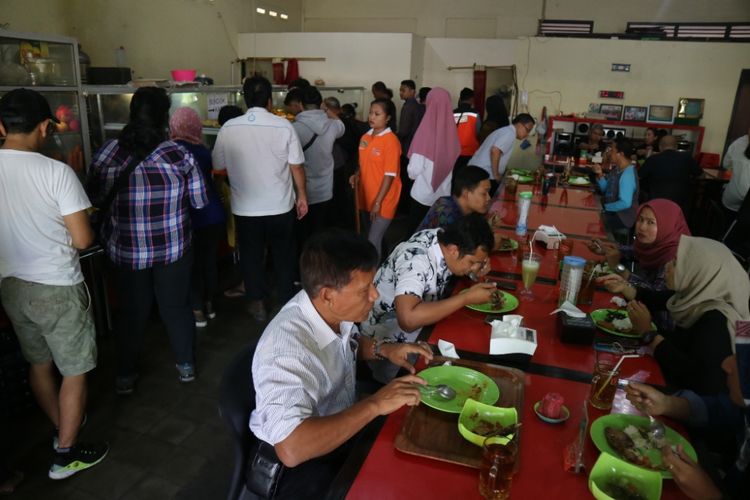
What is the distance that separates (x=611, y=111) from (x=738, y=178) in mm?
2628

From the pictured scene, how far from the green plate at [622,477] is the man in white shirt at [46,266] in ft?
6.79

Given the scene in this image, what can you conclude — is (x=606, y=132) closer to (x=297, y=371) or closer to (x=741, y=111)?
(x=741, y=111)

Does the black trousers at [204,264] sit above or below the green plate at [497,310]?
below

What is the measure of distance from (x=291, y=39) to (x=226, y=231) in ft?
20.1

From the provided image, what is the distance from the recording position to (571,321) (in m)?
1.98

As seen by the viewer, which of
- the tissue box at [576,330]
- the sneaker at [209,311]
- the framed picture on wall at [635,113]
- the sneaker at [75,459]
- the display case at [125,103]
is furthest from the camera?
the framed picture on wall at [635,113]

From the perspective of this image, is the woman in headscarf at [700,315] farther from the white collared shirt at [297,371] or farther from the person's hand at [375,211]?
the person's hand at [375,211]

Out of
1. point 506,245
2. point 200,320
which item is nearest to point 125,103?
point 200,320

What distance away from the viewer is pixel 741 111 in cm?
710

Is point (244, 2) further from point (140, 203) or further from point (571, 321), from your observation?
point (571, 321)

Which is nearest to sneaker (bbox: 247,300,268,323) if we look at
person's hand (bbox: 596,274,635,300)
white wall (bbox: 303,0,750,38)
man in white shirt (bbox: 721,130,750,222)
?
person's hand (bbox: 596,274,635,300)

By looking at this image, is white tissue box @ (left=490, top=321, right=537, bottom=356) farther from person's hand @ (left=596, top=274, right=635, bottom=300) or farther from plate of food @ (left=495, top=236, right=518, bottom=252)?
plate of food @ (left=495, top=236, right=518, bottom=252)

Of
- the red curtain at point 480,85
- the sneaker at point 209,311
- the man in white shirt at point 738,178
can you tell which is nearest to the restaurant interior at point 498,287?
the sneaker at point 209,311

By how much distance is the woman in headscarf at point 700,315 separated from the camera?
1879mm
